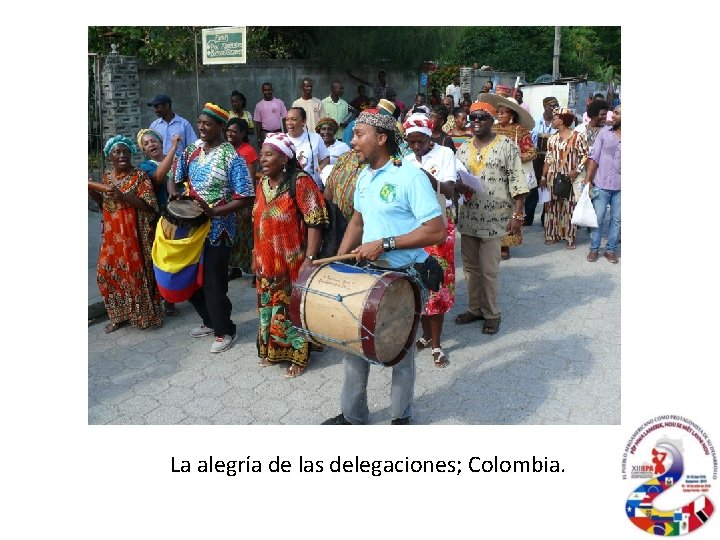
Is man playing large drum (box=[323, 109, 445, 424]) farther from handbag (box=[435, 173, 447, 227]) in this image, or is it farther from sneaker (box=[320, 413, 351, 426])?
handbag (box=[435, 173, 447, 227])

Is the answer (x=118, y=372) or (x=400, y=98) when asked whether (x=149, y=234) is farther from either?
(x=400, y=98)

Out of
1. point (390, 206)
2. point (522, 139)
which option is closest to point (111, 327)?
point (390, 206)

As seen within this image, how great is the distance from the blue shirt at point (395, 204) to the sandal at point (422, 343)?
1.69 m

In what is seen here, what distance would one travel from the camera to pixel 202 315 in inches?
219

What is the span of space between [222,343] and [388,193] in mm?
2363

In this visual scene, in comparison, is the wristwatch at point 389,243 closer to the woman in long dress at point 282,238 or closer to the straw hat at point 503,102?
the woman in long dress at point 282,238

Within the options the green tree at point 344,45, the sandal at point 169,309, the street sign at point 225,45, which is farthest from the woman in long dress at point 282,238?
the green tree at point 344,45

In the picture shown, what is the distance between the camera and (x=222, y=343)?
5.28 meters

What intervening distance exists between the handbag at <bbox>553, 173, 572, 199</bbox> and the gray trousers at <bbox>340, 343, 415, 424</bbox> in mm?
5316

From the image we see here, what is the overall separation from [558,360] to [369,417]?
5.54 feet

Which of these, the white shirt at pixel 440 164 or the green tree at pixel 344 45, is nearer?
the white shirt at pixel 440 164

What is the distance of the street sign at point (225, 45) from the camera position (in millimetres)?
7707

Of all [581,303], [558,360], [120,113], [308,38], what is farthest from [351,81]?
[558,360]

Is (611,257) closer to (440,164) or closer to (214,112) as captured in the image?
(440,164)
